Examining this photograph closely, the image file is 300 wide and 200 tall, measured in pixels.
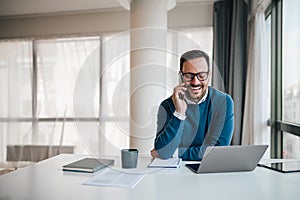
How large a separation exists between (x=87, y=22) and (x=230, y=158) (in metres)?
3.21

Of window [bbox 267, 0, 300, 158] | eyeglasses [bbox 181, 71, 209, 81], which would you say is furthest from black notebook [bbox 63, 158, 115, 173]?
window [bbox 267, 0, 300, 158]

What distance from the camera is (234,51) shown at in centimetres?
310

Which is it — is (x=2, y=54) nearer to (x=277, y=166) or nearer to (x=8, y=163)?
(x=8, y=163)

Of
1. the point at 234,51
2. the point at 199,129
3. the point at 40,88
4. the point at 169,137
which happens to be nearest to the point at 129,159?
the point at 169,137

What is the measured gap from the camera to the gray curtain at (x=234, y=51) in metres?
3.07

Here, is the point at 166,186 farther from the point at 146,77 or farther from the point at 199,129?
the point at 146,77

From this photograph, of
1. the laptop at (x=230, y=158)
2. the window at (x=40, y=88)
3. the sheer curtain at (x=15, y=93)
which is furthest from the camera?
the sheer curtain at (x=15, y=93)

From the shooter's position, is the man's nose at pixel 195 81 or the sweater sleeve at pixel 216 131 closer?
the man's nose at pixel 195 81

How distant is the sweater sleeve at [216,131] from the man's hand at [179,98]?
5.1 inches

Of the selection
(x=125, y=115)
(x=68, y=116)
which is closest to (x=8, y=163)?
(x=68, y=116)

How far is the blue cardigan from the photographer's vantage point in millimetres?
1373

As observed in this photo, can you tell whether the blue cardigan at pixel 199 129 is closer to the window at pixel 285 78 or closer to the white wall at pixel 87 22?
the window at pixel 285 78

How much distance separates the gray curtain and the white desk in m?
2.02

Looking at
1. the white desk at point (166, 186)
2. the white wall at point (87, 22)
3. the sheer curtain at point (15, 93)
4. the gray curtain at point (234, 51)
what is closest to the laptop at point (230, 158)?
the white desk at point (166, 186)
